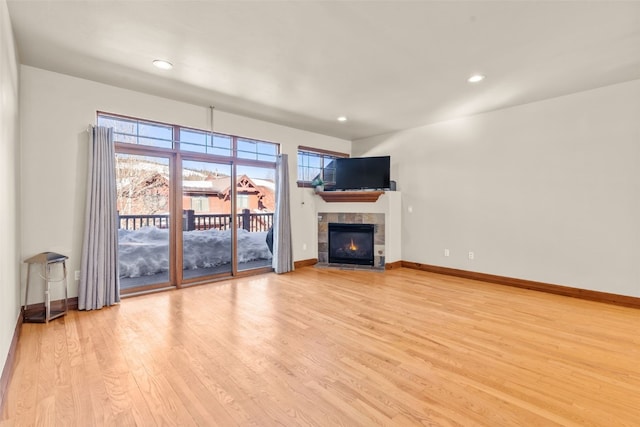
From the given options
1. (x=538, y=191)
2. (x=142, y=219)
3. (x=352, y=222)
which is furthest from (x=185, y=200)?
(x=538, y=191)

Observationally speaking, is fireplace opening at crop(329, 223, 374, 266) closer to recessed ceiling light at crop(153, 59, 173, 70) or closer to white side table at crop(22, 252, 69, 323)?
recessed ceiling light at crop(153, 59, 173, 70)

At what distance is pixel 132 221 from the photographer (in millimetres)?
4223

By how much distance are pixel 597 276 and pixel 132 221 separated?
6327mm

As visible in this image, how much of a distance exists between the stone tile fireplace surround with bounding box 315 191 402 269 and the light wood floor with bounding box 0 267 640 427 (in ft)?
6.64

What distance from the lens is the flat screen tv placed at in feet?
19.2

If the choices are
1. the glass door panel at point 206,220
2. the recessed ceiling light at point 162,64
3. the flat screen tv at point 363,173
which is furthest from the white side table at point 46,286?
the flat screen tv at point 363,173

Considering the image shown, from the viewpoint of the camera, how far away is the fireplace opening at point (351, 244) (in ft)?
19.6

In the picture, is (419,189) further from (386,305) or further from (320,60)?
(320,60)

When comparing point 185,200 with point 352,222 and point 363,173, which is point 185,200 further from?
point 363,173

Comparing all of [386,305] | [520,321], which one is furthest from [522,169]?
[386,305]

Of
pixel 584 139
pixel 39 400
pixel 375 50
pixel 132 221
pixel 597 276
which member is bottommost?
pixel 39 400

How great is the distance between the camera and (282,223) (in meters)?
5.48

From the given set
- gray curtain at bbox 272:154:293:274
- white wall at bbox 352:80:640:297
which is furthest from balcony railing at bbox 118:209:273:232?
white wall at bbox 352:80:640:297

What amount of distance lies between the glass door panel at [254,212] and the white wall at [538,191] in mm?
2760
